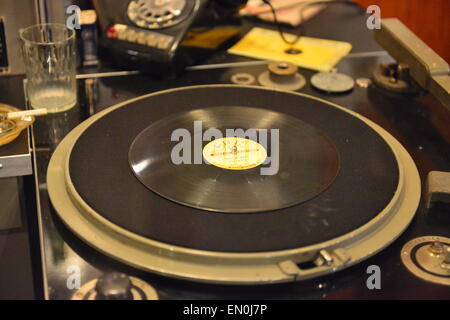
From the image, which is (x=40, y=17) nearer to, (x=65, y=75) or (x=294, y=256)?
(x=65, y=75)

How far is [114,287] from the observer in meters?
0.72

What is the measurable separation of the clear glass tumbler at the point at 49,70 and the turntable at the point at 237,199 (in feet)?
0.17

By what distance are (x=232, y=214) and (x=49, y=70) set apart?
541 millimetres

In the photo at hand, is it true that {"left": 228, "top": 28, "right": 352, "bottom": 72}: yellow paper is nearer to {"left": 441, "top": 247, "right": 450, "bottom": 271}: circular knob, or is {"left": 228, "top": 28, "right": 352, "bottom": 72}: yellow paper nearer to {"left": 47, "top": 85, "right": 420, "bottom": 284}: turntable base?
{"left": 47, "top": 85, "right": 420, "bottom": 284}: turntable base

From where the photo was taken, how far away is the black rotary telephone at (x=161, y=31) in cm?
129

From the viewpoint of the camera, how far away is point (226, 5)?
1394mm

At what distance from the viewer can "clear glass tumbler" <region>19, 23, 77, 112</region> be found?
116 cm

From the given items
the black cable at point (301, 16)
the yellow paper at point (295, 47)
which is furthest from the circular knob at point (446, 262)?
the black cable at point (301, 16)

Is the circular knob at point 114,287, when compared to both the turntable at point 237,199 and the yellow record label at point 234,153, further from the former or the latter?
the yellow record label at point 234,153

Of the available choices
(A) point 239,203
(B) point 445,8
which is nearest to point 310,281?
(A) point 239,203

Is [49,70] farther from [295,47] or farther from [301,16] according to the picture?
[301,16]

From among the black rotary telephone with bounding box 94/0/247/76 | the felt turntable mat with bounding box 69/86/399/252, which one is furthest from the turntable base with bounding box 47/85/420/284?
the black rotary telephone with bounding box 94/0/247/76

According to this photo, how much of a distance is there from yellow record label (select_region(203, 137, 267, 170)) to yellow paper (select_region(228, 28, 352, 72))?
1.31 feet

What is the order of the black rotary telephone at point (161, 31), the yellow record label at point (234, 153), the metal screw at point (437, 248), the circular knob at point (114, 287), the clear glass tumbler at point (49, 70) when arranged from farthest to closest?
the black rotary telephone at point (161, 31), the clear glass tumbler at point (49, 70), the yellow record label at point (234, 153), the metal screw at point (437, 248), the circular knob at point (114, 287)
